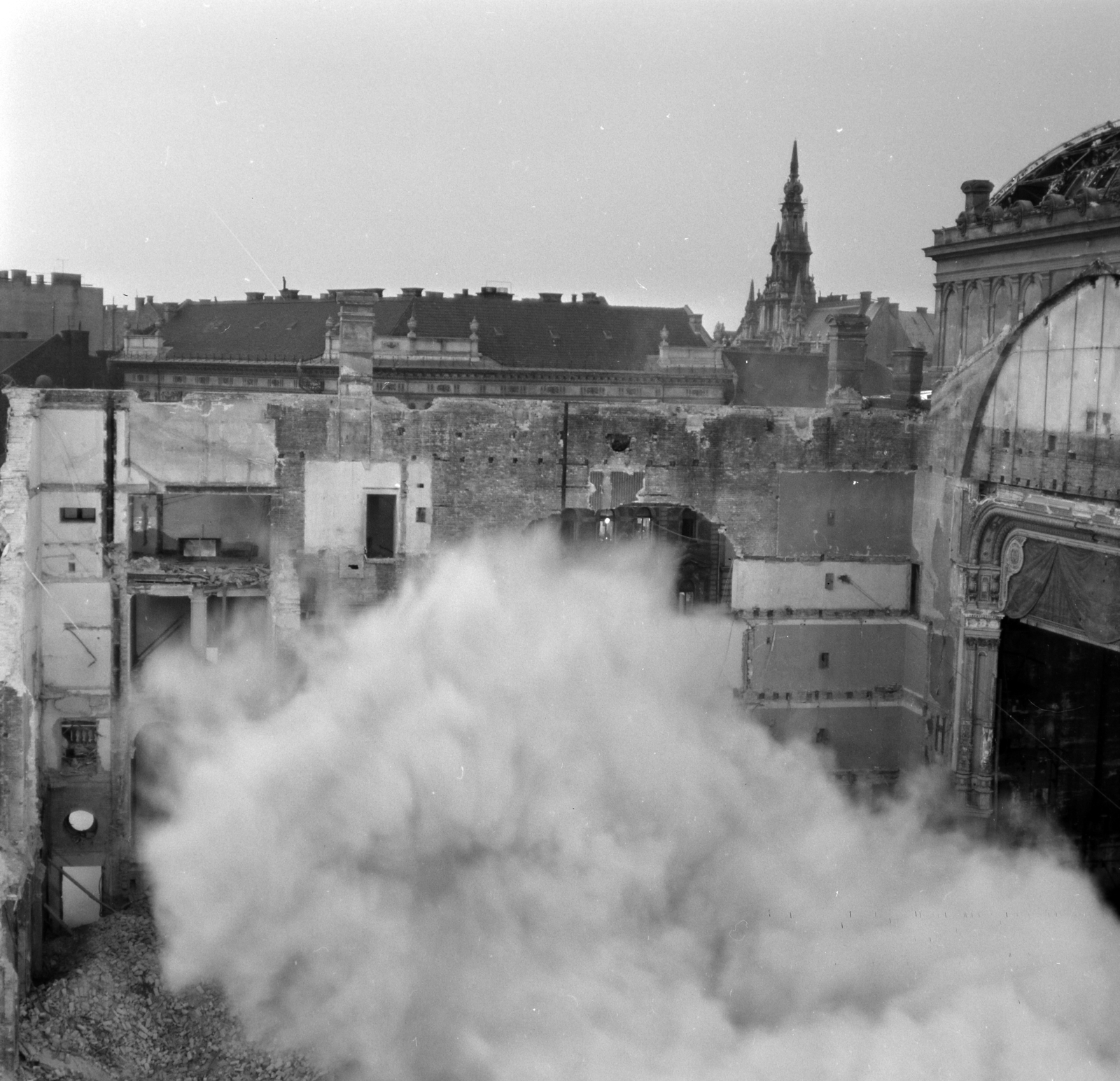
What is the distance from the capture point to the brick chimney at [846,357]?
2186cm

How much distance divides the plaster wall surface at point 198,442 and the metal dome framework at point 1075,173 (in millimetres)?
26458

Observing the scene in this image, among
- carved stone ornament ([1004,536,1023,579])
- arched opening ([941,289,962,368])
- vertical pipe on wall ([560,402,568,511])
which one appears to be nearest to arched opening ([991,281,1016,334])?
arched opening ([941,289,962,368])

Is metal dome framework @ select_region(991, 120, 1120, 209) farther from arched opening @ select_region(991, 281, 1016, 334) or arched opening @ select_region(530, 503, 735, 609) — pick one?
arched opening @ select_region(530, 503, 735, 609)

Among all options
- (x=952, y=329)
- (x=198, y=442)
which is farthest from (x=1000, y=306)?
(x=198, y=442)

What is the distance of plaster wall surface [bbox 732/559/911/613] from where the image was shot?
816 inches

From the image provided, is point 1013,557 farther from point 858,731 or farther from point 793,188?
point 793,188

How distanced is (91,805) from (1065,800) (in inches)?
507

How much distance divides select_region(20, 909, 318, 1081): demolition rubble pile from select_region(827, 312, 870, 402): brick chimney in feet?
38.7

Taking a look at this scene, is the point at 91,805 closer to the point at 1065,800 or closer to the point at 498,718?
the point at 498,718

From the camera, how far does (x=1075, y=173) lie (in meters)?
41.1

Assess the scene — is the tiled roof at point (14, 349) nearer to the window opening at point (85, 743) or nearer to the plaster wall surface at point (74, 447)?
the plaster wall surface at point (74, 447)

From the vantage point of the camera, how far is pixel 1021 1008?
50.5 ft

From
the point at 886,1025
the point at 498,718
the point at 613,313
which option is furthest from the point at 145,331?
the point at 886,1025

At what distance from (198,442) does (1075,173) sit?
30066mm
